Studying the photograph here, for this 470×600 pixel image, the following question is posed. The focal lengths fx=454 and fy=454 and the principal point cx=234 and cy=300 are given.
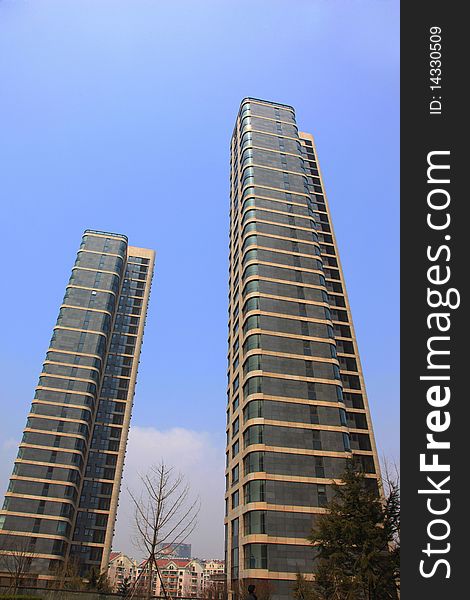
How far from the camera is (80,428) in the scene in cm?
6544

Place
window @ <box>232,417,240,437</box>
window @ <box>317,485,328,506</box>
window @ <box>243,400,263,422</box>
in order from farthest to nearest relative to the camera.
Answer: window @ <box>232,417,240,437</box> → window @ <box>243,400,263,422</box> → window @ <box>317,485,328,506</box>

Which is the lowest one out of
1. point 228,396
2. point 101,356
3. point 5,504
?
point 5,504

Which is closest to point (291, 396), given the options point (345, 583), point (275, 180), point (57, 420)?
point (345, 583)

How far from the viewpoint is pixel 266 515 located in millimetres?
38281

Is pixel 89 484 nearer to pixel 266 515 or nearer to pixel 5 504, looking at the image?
pixel 5 504

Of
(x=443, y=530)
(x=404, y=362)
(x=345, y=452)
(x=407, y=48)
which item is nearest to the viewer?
(x=443, y=530)

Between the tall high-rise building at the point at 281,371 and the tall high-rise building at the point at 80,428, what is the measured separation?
24995mm

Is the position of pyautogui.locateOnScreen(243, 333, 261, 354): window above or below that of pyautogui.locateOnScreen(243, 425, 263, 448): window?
above

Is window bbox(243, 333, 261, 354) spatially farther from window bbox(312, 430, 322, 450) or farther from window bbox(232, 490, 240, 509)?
window bbox(232, 490, 240, 509)

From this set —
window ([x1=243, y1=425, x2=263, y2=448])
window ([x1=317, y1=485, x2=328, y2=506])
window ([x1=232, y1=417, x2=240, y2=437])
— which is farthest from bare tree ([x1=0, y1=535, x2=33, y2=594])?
window ([x1=317, y1=485, x2=328, y2=506])

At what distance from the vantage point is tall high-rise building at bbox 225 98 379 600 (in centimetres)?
3881

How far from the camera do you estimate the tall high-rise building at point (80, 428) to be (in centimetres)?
5722

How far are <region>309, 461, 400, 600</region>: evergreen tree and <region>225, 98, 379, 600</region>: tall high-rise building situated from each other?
4.59 m

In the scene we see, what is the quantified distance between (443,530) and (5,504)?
6394cm
